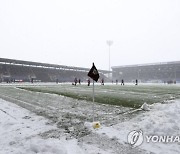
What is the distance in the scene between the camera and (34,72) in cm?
7250

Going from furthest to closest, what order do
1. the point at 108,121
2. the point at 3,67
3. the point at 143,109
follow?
the point at 3,67
the point at 143,109
the point at 108,121

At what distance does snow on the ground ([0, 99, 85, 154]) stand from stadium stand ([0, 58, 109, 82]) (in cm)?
5462

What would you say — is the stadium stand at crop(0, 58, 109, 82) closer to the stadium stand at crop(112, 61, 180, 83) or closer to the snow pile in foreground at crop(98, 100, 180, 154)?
the stadium stand at crop(112, 61, 180, 83)

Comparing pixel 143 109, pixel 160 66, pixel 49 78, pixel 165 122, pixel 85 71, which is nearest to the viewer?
pixel 165 122

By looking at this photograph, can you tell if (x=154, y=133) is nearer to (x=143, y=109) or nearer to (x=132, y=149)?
(x=132, y=149)

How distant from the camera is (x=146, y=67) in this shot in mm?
105125

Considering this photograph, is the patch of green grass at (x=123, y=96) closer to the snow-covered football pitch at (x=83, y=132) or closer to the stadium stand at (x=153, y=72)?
the snow-covered football pitch at (x=83, y=132)

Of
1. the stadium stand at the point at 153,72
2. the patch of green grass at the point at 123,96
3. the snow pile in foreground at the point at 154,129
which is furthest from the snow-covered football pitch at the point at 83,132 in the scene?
the stadium stand at the point at 153,72

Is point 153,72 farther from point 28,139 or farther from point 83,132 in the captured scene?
point 28,139

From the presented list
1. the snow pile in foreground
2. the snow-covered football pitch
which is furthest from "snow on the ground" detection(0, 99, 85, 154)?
the snow pile in foreground

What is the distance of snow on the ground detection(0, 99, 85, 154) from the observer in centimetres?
488

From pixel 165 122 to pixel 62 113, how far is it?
4.76 m

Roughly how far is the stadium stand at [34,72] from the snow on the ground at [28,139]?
5462 centimetres

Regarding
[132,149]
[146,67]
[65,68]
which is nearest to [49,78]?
[65,68]
